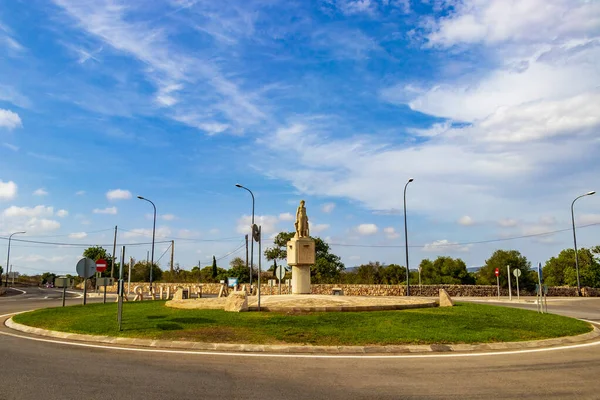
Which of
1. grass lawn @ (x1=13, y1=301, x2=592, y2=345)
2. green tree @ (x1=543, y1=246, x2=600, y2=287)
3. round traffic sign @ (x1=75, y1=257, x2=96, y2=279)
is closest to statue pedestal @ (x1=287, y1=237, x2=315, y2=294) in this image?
grass lawn @ (x1=13, y1=301, x2=592, y2=345)

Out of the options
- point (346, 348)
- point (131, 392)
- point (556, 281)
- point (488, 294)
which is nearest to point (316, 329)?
point (346, 348)

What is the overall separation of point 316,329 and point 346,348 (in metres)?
2.00

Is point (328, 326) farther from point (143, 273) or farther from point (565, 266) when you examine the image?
point (565, 266)

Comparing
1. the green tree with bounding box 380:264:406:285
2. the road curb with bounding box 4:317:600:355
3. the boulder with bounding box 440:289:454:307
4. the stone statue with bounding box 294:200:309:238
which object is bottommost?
the road curb with bounding box 4:317:600:355

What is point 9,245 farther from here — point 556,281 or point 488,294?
point 556,281

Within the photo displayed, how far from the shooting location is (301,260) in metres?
22.0

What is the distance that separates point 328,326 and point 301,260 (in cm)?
857

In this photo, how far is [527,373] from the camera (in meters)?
8.27

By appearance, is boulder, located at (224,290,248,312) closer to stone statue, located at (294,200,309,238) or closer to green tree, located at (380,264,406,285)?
stone statue, located at (294,200,309,238)

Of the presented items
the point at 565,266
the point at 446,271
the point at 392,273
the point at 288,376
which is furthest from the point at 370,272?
the point at 288,376

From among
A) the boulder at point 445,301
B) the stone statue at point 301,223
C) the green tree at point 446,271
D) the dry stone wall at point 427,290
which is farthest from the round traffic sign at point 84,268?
the green tree at point 446,271

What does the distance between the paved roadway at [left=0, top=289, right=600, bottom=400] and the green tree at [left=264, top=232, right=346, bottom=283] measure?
52450 millimetres

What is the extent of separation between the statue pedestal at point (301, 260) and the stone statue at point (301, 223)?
1.84 ft

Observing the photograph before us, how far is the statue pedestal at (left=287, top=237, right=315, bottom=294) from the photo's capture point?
21969 millimetres
